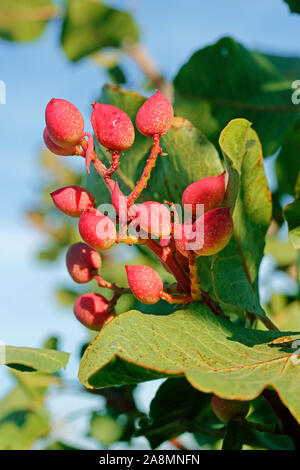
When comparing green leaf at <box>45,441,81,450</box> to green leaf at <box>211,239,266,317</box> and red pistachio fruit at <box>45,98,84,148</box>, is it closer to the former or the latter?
green leaf at <box>211,239,266,317</box>

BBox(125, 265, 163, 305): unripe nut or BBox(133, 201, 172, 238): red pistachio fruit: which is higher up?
BBox(133, 201, 172, 238): red pistachio fruit

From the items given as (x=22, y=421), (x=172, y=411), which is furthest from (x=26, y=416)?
(x=172, y=411)

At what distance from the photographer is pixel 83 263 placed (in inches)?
38.3

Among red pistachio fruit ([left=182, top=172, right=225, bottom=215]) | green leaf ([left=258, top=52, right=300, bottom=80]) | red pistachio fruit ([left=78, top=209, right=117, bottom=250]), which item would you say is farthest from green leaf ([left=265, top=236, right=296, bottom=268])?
red pistachio fruit ([left=78, top=209, right=117, bottom=250])

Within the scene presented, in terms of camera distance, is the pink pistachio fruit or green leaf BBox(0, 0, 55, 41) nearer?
the pink pistachio fruit

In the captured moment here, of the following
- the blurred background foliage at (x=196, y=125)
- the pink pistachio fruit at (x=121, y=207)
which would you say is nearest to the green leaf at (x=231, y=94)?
the blurred background foliage at (x=196, y=125)

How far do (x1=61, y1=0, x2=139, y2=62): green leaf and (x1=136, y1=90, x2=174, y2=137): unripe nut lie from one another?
5.67ft

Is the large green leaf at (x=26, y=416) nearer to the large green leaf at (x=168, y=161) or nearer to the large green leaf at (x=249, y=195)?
the large green leaf at (x=168, y=161)

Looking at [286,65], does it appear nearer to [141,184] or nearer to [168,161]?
[168,161]

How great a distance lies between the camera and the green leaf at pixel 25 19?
2.73m

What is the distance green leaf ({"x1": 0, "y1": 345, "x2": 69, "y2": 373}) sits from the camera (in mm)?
879

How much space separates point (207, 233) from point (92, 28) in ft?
6.45

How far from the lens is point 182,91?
1560 mm
